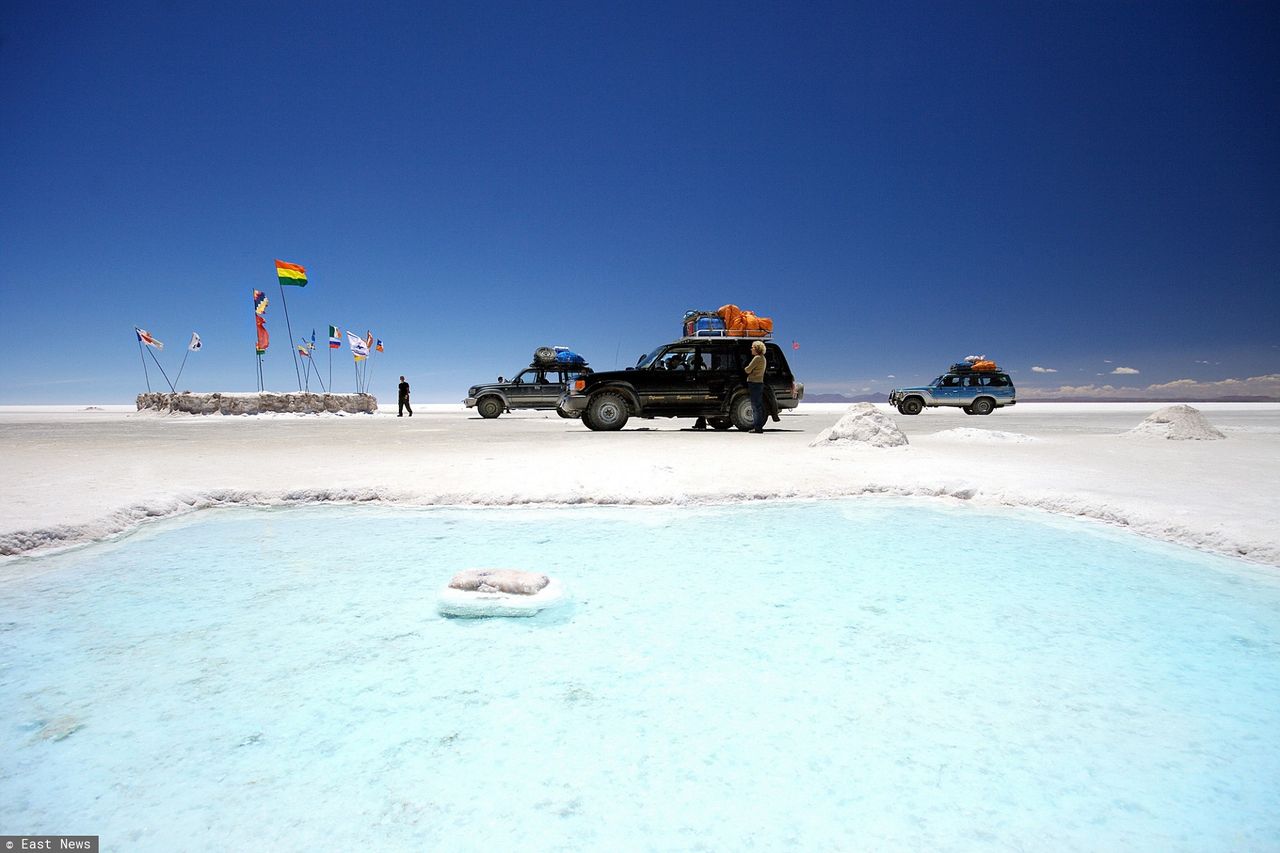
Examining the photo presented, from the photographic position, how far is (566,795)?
67.7 inches

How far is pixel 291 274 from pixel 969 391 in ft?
100

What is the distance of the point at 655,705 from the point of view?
7.24 ft

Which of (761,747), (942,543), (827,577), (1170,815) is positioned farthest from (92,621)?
(942,543)

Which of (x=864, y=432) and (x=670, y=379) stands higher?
(x=670, y=379)

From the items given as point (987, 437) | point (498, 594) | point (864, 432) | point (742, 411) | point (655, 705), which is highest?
point (742, 411)

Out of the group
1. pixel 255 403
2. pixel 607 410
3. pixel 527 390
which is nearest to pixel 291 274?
pixel 255 403

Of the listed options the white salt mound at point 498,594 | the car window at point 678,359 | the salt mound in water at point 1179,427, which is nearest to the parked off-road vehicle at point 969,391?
the salt mound in water at point 1179,427

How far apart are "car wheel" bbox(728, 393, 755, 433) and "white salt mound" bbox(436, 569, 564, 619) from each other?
449 inches

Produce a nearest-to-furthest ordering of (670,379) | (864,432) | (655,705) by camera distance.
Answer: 1. (655,705)
2. (864,432)
3. (670,379)

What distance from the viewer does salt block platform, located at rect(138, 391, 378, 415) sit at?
28.1 meters

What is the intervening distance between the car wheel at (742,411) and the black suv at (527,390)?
1050 cm

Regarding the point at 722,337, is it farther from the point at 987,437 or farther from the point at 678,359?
the point at 987,437

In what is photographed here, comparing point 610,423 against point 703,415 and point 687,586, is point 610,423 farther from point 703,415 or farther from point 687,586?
point 687,586

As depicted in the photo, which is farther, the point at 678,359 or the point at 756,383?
the point at 678,359
